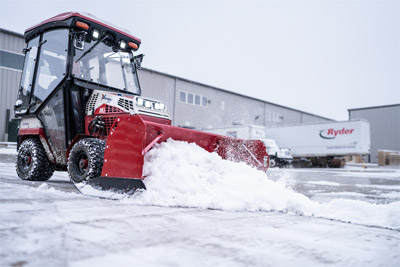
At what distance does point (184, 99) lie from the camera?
93.5 feet

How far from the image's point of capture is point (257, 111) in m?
36.1

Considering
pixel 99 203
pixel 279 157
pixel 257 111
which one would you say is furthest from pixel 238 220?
pixel 257 111

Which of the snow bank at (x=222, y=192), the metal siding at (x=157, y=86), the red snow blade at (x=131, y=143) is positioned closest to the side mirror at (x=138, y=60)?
the red snow blade at (x=131, y=143)

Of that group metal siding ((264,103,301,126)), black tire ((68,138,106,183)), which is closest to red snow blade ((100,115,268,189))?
black tire ((68,138,106,183))

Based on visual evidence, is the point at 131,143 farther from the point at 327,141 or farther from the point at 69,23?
the point at 327,141

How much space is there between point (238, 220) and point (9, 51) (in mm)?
20169

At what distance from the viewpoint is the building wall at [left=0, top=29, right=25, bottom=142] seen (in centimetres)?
1933

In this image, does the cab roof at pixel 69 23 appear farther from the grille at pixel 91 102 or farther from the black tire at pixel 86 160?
the black tire at pixel 86 160

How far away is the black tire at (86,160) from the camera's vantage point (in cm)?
520

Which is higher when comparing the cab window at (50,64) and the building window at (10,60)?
the building window at (10,60)

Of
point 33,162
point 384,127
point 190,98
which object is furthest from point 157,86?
point 384,127

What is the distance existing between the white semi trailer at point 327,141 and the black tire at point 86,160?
69.4ft

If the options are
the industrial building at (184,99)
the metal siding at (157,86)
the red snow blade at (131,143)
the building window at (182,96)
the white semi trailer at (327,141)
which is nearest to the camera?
the red snow blade at (131,143)

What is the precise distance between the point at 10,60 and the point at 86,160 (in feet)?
56.8
